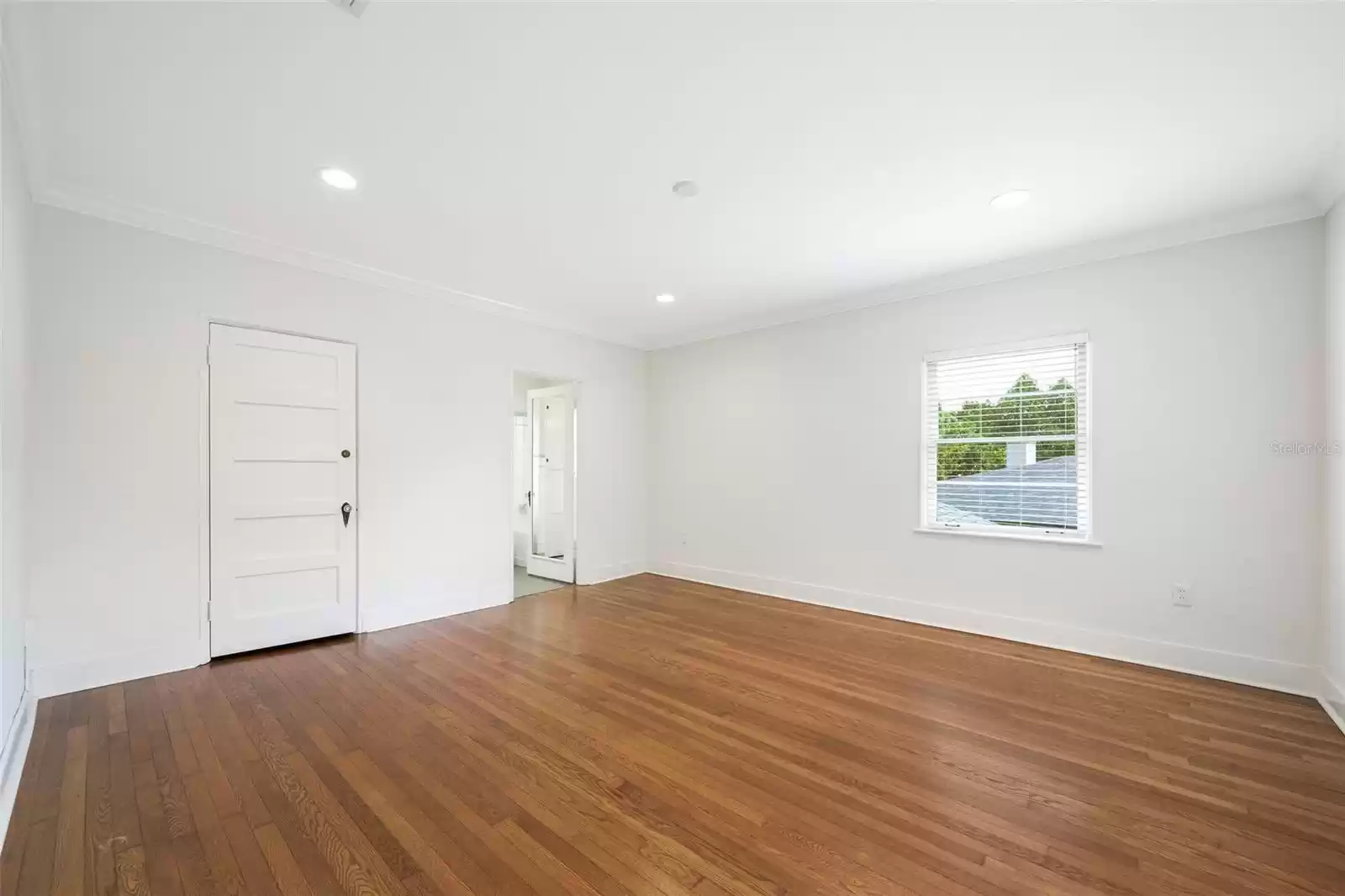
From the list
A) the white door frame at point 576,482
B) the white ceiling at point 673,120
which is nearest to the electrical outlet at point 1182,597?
the white ceiling at point 673,120

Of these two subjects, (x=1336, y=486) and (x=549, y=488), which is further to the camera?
(x=549, y=488)

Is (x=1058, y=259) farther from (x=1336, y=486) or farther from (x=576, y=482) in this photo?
(x=576, y=482)

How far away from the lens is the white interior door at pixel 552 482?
611 cm

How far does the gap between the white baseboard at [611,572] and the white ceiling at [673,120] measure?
3615 mm

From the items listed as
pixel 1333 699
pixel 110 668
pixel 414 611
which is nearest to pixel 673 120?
pixel 414 611

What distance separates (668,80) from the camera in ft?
7.03

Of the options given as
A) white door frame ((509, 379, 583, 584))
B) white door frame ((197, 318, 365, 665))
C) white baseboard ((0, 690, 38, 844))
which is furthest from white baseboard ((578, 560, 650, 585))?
white baseboard ((0, 690, 38, 844))

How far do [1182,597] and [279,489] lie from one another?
6.13 metres

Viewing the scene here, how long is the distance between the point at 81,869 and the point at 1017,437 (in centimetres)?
535

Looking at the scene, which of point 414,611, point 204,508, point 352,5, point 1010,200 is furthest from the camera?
point 414,611

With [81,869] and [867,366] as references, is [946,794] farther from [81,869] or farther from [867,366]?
[867,366]

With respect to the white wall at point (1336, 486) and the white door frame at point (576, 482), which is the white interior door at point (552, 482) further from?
Result: the white wall at point (1336, 486)

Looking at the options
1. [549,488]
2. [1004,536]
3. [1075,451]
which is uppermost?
[1075,451]

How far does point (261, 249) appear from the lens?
147 inches
